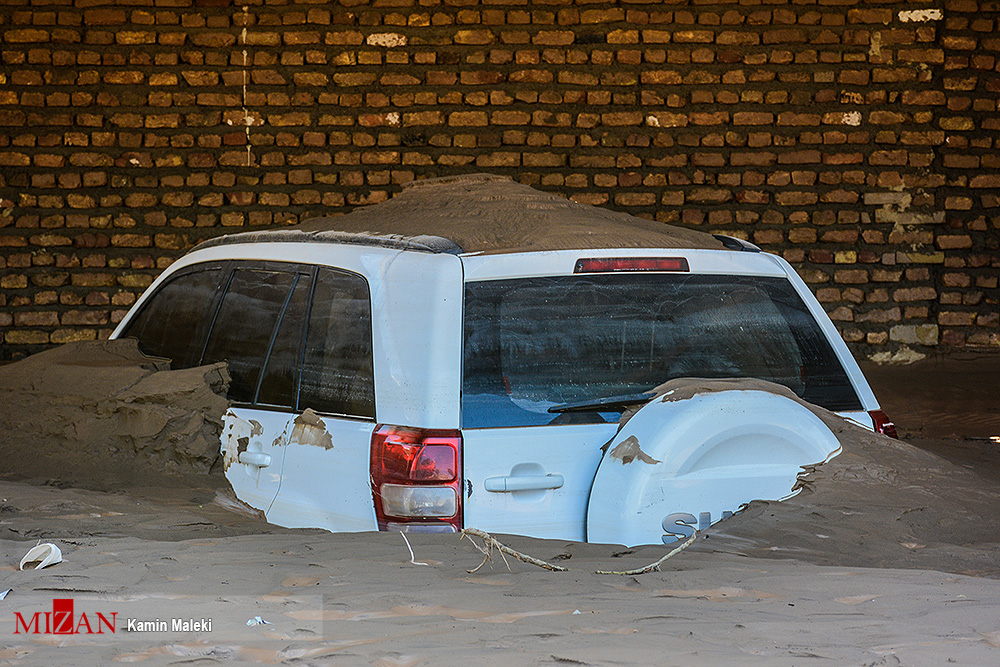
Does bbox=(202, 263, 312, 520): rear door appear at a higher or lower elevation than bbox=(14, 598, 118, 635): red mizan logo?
higher

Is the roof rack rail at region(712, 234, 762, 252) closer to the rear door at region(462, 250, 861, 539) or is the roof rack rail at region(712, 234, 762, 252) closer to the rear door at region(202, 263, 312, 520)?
the rear door at region(462, 250, 861, 539)

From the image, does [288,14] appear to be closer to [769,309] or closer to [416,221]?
[416,221]

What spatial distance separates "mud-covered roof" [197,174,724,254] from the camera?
3.16 meters

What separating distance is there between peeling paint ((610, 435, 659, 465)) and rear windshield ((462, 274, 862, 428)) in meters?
0.13

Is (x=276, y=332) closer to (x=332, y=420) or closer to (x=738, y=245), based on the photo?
(x=332, y=420)

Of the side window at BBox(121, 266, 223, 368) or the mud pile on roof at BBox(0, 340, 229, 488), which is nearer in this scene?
the mud pile on roof at BBox(0, 340, 229, 488)

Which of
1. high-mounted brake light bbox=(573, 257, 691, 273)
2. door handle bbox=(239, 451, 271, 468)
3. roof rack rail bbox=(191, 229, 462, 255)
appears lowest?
door handle bbox=(239, 451, 271, 468)

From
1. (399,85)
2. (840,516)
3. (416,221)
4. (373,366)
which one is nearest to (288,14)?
(399,85)

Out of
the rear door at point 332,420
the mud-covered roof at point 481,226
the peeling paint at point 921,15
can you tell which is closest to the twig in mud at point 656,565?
the rear door at point 332,420

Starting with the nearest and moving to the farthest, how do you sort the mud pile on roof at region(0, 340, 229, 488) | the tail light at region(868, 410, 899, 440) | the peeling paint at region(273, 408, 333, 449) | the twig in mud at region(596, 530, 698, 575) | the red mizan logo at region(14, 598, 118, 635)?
the red mizan logo at region(14, 598, 118, 635)
the twig in mud at region(596, 530, 698, 575)
the peeling paint at region(273, 408, 333, 449)
the tail light at region(868, 410, 899, 440)
the mud pile on roof at region(0, 340, 229, 488)

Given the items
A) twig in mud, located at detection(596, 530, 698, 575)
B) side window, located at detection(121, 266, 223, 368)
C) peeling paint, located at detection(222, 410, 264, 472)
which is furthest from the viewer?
side window, located at detection(121, 266, 223, 368)

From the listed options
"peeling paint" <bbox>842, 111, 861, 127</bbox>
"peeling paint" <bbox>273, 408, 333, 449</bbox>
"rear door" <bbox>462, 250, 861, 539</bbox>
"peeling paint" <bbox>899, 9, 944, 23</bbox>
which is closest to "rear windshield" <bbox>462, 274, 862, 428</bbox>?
"rear door" <bbox>462, 250, 861, 539</bbox>

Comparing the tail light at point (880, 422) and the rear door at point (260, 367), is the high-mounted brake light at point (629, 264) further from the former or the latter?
the rear door at point (260, 367)

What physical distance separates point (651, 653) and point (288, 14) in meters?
6.69
